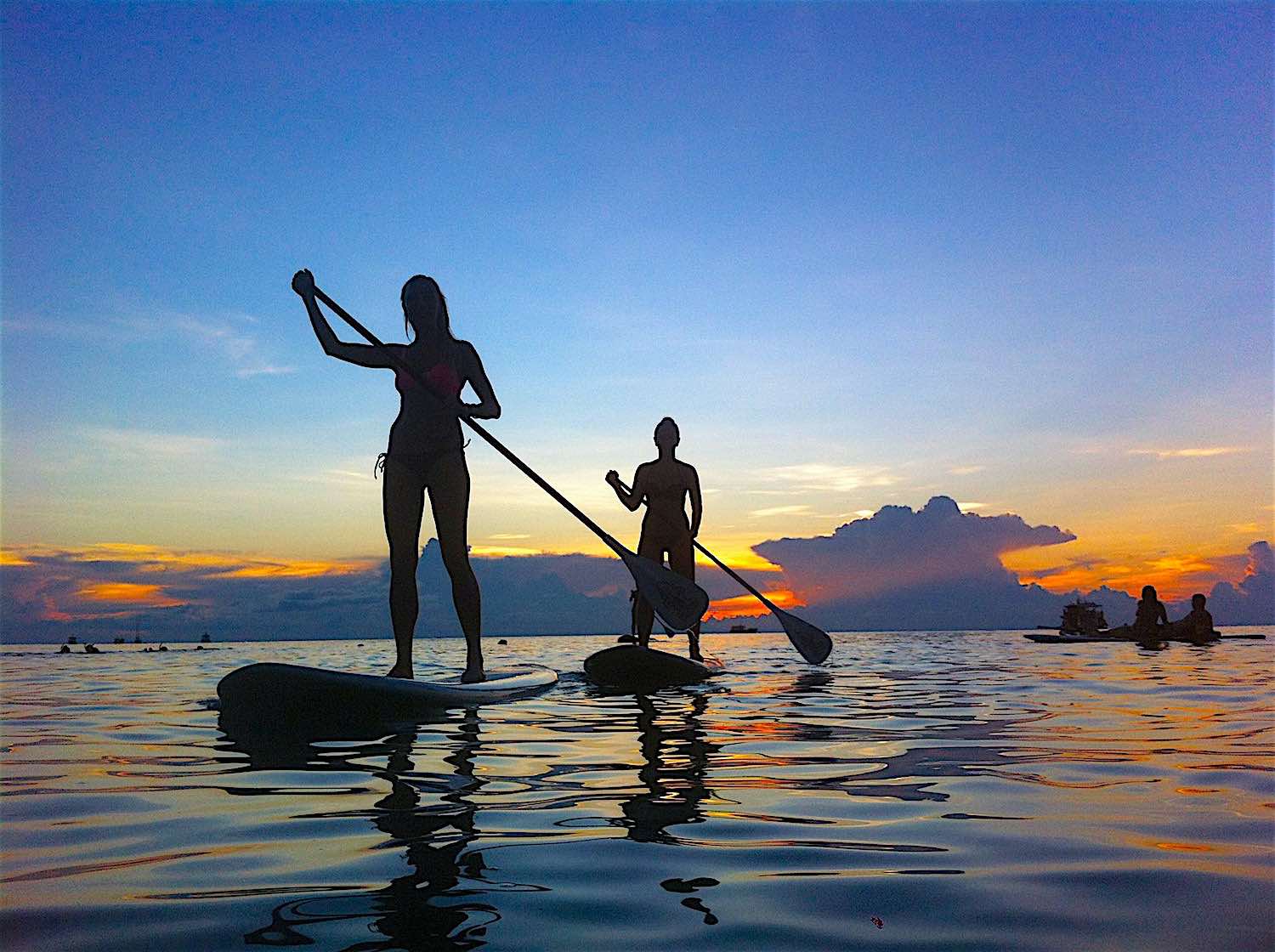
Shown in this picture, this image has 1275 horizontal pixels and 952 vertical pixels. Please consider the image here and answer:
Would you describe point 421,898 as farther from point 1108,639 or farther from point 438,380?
point 1108,639

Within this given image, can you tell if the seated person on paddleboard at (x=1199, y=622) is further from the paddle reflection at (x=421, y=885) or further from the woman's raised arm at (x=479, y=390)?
the paddle reflection at (x=421, y=885)

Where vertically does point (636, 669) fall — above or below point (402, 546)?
below

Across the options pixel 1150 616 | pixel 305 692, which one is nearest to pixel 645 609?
pixel 305 692

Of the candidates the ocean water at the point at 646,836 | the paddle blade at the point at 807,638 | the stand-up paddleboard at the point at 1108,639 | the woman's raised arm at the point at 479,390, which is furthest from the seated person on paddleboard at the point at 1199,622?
the woman's raised arm at the point at 479,390

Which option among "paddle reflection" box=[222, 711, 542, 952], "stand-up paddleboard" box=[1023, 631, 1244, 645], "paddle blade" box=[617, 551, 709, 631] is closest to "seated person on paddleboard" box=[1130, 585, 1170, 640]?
"stand-up paddleboard" box=[1023, 631, 1244, 645]

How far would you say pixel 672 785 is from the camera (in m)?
3.45

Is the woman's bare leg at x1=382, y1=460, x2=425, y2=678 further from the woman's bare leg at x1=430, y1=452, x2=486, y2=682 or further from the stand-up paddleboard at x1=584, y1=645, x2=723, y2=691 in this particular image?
the stand-up paddleboard at x1=584, y1=645, x2=723, y2=691

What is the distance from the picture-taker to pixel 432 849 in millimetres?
2455

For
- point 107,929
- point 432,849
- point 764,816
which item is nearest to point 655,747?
point 764,816

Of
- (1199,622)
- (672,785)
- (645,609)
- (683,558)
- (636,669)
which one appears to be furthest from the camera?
(1199,622)

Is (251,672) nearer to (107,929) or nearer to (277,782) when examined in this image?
(277,782)

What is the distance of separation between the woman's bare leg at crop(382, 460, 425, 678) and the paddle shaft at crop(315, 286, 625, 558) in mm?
590

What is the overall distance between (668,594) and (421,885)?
5700 mm

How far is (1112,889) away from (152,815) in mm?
2733
